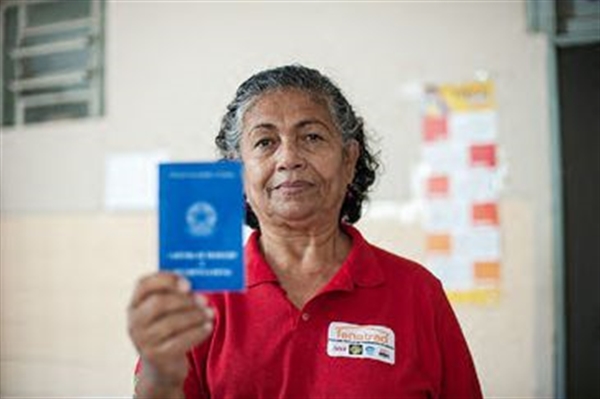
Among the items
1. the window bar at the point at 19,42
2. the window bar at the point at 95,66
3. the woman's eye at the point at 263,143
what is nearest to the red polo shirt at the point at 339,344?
the woman's eye at the point at 263,143

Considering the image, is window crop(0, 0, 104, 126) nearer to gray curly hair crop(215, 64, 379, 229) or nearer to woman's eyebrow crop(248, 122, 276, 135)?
gray curly hair crop(215, 64, 379, 229)

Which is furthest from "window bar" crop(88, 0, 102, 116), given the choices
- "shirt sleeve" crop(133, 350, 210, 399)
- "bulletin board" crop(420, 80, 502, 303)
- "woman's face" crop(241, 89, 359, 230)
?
"shirt sleeve" crop(133, 350, 210, 399)

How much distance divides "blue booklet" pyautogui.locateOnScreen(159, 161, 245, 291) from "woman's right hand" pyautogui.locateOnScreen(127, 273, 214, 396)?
4cm

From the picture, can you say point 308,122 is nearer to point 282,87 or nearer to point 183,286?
point 282,87

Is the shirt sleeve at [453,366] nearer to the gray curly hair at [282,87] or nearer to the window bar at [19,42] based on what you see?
the gray curly hair at [282,87]

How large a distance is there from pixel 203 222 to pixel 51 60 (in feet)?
7.48

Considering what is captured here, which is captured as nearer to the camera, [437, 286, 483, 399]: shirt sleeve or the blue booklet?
the blue booklet

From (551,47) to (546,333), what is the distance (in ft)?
3.22

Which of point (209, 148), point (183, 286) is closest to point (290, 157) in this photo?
point (183, 286)

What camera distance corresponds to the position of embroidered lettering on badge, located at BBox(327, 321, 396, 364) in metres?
1.15

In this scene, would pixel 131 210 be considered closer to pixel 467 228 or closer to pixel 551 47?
pixel 467 228

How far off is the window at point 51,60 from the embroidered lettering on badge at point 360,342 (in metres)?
1.92

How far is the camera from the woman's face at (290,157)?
47.7 inches

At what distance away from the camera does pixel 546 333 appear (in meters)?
2.08
